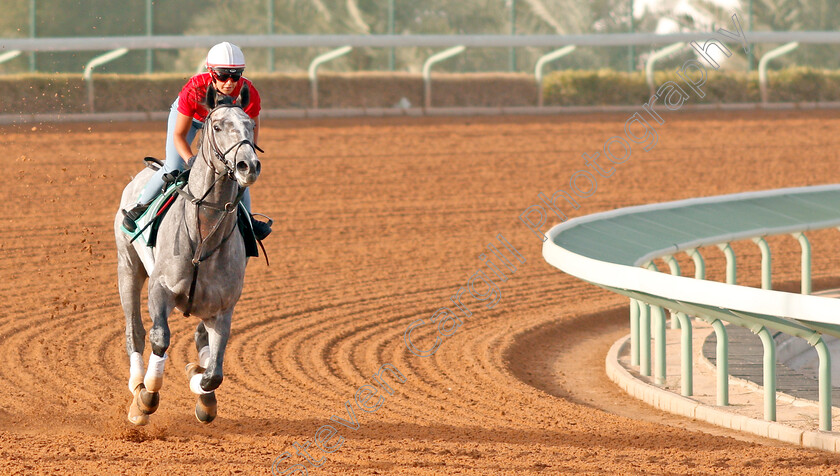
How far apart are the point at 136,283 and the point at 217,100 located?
1860 millimetres

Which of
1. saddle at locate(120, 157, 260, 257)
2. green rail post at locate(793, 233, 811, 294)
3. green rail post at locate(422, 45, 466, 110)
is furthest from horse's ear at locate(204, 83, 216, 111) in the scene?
green rail post at locate(422, 45, 466, 110)

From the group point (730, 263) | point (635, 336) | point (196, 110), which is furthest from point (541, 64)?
point (196, 110)

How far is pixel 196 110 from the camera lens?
596cm

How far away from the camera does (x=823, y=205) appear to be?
10.5 metres

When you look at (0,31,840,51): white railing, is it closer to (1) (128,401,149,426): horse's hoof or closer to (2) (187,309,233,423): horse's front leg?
(1) (128,401,149,426): horse's hoof

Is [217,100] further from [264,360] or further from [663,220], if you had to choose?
[663,220]

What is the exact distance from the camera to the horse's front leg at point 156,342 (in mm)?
5742

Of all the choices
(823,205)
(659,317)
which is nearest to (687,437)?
(659,317)

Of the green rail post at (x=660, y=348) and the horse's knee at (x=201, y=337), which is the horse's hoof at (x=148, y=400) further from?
the green rail post at (x=660, y=348)

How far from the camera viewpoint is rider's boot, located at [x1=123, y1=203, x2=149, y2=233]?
6.28m

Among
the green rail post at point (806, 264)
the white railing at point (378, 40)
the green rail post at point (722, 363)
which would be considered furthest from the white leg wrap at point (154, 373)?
the white railing at point (378, 40)

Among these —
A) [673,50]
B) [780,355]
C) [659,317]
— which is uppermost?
[673,50]

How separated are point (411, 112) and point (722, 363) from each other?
15.0 meters

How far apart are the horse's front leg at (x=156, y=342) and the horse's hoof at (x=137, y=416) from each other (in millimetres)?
16
